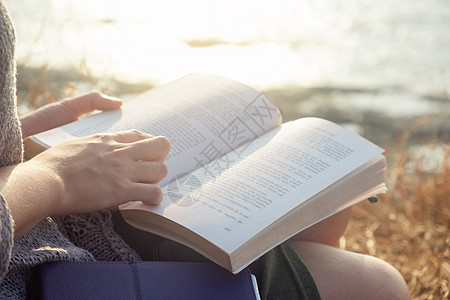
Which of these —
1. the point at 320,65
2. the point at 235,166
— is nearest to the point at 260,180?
the point at 235,166

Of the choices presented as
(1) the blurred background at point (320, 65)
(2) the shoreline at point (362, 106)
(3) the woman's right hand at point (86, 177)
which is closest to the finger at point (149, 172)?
(3) the woman's right hand at point (86, 177)

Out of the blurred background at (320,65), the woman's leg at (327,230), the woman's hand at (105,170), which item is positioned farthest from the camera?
the blurred background at (320,65)

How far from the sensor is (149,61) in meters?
2.99

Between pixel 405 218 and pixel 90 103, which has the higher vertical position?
pixel 90 103

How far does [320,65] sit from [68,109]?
2.86 meters

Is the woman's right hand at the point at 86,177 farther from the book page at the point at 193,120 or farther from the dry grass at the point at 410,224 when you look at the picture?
the dry grass at the point at 410,224

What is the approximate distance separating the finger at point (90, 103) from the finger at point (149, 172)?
34 centimetres

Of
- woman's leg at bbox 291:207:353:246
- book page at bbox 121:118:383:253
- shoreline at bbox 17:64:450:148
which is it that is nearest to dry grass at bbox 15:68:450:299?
shoreline at bbox 17:64:450:148

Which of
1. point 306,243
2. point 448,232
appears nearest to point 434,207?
point 448,232

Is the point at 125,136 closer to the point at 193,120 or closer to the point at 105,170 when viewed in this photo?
the point at 105,170

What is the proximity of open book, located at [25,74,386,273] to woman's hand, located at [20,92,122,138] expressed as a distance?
0.10ft

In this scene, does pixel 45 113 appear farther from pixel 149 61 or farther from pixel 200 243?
pixel 149 61

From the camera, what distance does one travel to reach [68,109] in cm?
122

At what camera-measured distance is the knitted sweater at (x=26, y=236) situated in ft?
2.35
